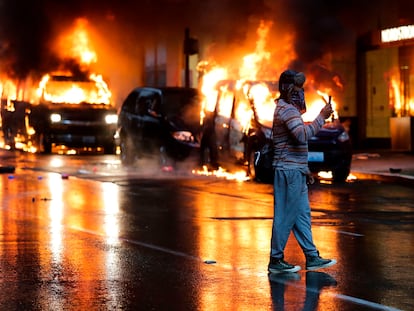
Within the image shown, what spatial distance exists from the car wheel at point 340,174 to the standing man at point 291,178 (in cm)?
918

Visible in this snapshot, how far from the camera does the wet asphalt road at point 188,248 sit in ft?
23.2

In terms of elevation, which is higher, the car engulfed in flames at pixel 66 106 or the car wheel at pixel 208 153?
the car engulfed in flames at pixel 66 106

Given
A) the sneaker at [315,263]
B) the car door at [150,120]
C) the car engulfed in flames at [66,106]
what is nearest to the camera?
the sneaker at [315,263]

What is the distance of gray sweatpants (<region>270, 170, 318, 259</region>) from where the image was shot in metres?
8.12

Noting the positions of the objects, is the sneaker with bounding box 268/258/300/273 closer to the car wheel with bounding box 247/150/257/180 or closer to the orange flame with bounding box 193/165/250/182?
the car wheel with bounding box 247/150/257/180

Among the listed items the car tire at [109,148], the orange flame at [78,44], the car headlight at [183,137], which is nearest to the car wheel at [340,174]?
the car headlight at [183,137]

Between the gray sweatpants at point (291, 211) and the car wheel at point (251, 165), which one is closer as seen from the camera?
the gray sweatpants at point (291, 211)

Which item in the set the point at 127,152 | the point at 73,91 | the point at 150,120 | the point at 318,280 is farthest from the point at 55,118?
the point at 318,280

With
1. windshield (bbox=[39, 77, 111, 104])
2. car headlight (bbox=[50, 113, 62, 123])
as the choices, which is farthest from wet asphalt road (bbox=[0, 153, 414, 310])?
windshield (bbox=[39, 77, 111, 104])

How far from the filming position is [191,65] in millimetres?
37062

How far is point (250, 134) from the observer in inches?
679

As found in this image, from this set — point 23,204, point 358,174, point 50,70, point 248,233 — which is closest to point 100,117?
point 50,70

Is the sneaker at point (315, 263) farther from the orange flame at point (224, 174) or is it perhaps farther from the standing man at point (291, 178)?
the orange flame at point (224, 174)

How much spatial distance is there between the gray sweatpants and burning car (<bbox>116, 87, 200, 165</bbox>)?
11635mm
